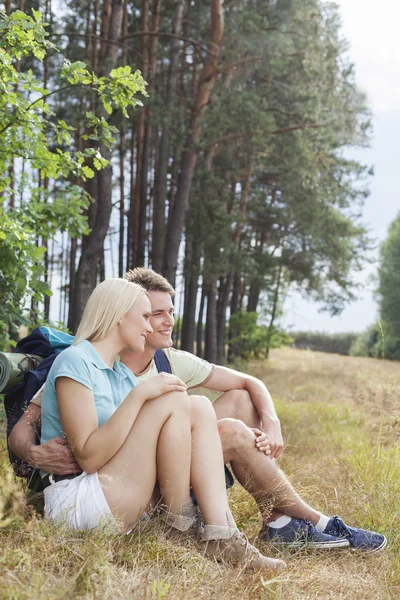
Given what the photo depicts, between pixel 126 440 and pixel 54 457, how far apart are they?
1.12 feet

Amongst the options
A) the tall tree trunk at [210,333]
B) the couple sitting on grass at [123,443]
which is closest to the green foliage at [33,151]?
the couple sitting on grass at [123,443]

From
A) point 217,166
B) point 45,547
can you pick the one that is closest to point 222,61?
point 217,166

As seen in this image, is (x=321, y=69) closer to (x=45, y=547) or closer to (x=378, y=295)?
(x=45, y=547)

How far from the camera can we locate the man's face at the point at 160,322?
12.5 ft

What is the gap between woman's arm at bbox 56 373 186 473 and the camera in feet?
9.49

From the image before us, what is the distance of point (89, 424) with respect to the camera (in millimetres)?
2904

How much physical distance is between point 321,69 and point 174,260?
5.40 meters

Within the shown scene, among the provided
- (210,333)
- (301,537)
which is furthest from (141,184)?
(301,537)

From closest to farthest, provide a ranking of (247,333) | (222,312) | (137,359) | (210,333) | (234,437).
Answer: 1. (234,437)
2. (137,359)
3. (210,333)
4. (222,312)
5. (247,333)

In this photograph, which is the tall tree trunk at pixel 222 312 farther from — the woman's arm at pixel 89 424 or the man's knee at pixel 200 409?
the woman's arm at pixel 89 424

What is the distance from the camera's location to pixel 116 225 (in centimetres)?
2275

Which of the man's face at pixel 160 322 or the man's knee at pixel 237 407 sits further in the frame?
the man's knee at pixel 237 407

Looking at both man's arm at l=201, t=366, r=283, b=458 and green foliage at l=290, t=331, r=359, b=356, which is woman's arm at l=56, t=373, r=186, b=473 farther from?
green foliage at l=290, t=331, r=359, b=356

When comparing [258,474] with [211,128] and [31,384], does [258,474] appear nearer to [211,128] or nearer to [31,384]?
[31,384]
